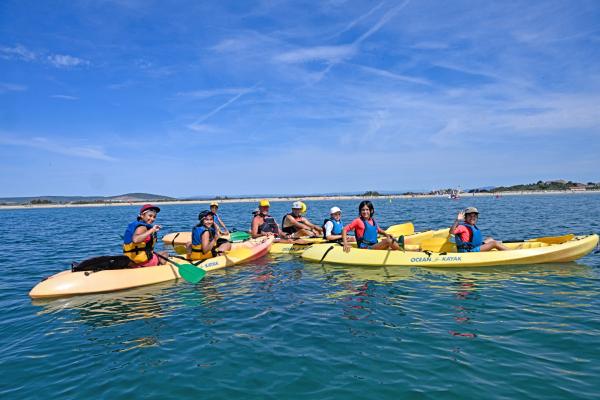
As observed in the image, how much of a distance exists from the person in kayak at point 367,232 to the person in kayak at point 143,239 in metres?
5.49

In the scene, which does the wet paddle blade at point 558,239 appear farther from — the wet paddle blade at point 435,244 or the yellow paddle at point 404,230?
the yellow paddle at point 404,230

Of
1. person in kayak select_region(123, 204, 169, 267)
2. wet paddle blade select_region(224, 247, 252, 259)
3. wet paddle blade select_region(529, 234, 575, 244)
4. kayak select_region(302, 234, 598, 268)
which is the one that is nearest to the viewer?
person in kayak select_region(123, 204, 169, 267)

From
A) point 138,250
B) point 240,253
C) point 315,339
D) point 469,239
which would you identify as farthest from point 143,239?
point 469,239

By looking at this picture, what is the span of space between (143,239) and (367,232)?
659 cm

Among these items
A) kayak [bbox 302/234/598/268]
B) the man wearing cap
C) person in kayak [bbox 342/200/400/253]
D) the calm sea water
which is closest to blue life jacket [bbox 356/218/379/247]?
person in kayak [bbox 342/200/400/253]

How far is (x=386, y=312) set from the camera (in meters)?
6.20

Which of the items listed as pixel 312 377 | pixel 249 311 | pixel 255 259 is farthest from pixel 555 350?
pixel 255 259

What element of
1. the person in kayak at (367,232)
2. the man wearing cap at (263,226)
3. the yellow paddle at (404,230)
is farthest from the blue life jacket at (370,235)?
the yellow paddle at (404,230)

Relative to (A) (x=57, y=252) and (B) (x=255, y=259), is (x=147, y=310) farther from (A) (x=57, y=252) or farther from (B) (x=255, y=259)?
(A) (x=57, y=252)

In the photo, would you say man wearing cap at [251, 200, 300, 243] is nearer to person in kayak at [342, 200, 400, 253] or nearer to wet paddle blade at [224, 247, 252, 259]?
wet paddle blade at [224, 247, 252, 259]

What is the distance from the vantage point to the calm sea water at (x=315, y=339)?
3.90 metres

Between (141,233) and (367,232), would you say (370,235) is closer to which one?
(367,232)

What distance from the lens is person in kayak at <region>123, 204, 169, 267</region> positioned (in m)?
7.68

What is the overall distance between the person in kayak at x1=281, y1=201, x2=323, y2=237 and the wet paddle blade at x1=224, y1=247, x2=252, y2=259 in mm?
2626
